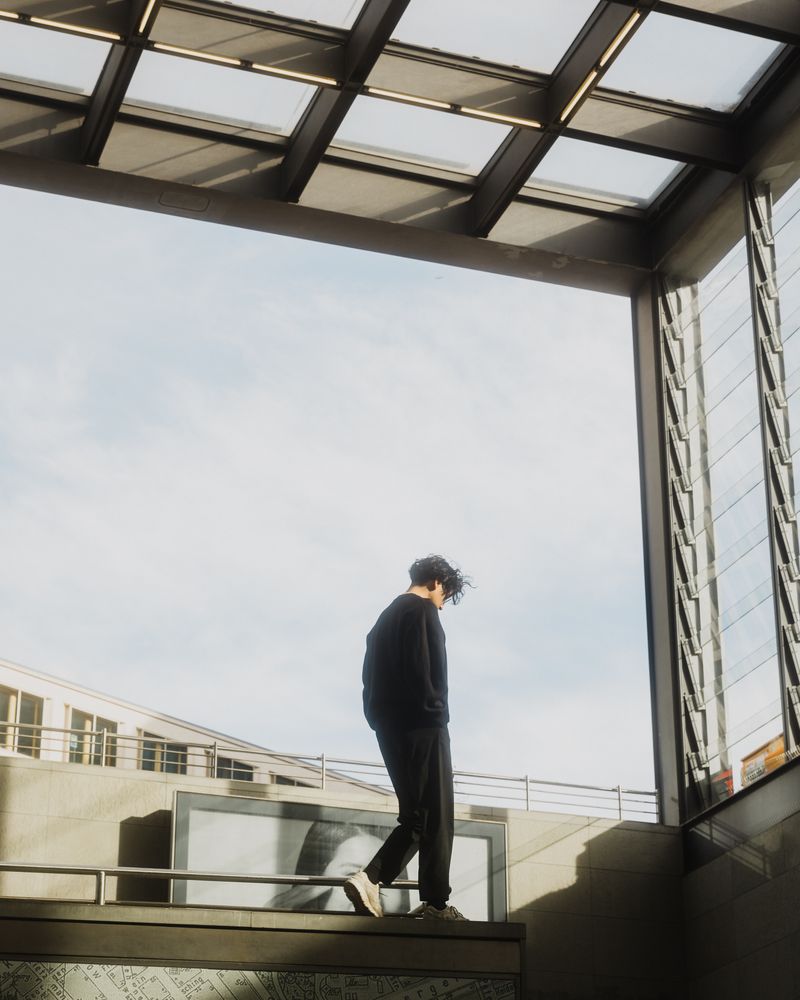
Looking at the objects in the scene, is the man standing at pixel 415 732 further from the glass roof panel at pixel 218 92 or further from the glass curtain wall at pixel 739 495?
the glass roof panel at pixel 218 92

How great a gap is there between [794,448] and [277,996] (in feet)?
22.9

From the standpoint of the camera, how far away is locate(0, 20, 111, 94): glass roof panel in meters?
12.8

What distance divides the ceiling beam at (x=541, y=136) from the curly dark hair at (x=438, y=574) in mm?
5307

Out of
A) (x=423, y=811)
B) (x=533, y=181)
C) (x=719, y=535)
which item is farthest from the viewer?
(x=533, y=181)

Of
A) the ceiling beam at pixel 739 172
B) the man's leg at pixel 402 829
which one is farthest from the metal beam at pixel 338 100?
the man's leg at pixel 402 829

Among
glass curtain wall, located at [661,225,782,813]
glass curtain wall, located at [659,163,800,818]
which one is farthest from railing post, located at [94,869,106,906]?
glass curtain wall, located at [661,225,782,813]

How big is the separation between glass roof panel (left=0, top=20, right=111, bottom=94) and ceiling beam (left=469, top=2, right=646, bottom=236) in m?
3.79

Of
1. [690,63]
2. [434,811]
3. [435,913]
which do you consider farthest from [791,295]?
[435,913]

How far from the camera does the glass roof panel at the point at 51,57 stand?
502 inches

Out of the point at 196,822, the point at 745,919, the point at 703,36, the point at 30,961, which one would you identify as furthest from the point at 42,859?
the point at 703,36

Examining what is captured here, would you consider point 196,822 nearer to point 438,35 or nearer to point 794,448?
point 794,448

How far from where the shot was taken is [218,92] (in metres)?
13.6

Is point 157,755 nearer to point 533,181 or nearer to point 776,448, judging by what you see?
point 533,181

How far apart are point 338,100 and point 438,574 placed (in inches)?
215
